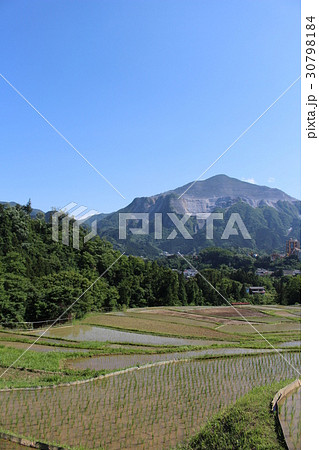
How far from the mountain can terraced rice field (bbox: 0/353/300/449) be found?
13.8 metres

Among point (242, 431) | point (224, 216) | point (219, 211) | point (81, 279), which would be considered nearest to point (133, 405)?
point (242, 431)

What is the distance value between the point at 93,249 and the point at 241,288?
9187mm

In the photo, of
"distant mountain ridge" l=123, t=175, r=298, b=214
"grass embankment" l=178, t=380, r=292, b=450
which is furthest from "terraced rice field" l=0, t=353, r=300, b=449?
"distant mountain ridge" l=123, t=175, r=298, b=214

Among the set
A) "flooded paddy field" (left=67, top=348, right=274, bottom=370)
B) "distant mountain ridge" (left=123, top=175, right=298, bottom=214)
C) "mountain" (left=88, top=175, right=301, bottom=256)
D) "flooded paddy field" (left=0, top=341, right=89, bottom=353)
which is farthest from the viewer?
"distant mountain ridge" (left=123, top=175, right=298, bottom=214)

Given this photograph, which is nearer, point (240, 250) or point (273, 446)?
point (273, 446)

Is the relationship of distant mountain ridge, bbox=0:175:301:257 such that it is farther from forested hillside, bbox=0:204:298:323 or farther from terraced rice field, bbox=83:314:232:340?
terraced rice field, bbox=83:314:232:340

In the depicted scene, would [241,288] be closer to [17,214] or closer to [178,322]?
[178,322]

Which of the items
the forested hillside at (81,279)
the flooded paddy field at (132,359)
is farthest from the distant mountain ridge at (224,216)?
the flooded paddy field at (132,359)

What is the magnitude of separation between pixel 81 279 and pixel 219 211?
43.5ft

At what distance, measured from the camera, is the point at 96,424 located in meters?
4.58

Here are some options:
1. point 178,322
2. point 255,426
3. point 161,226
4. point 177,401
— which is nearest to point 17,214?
point 161,226

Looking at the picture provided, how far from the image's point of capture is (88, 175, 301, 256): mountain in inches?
891

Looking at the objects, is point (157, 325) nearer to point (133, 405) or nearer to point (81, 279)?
point (81, 279)

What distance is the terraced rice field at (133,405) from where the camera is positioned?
4.30 m
